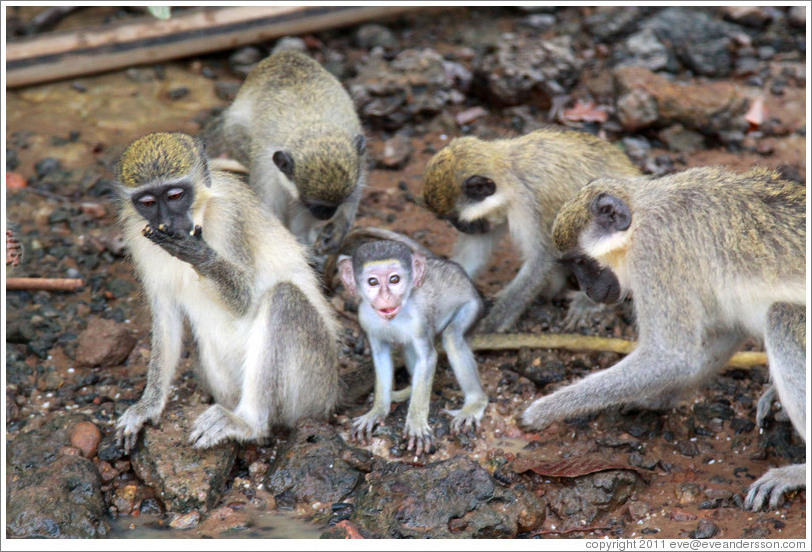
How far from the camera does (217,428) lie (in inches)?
208

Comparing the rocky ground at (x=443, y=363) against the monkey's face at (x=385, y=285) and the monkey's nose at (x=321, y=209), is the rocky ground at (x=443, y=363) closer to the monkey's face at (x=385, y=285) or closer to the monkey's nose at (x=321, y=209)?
the monkey's nose at (x=321, y=209)

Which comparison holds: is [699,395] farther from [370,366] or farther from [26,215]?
[26,215]

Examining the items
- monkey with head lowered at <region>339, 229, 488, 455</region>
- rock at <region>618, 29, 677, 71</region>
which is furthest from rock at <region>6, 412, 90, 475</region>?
rock at <region>618, 29, 677, 71</region>

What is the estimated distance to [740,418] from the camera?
587 cm

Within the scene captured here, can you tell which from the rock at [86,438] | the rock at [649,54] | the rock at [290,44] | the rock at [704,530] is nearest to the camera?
the rock at [704,530]

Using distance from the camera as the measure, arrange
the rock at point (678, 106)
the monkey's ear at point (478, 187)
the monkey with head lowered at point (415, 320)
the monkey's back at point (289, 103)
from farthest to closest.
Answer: the rock at point (678, 106) < the monkey's back at point (289, 103) < the monkey's ear at point (478, 187) < the monkey with head lowered at point (415, 320)

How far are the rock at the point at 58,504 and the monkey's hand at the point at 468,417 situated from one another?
6.38ft

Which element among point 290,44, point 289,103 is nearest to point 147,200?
point 289,103

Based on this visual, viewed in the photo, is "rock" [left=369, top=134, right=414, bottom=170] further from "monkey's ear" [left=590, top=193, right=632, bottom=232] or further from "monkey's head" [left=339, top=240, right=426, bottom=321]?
"monkey's ear" [left=590, top=193, right=632, bottom=232]

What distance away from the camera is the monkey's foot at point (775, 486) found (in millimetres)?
5055

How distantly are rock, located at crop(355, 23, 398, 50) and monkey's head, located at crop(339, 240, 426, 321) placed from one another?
14.8ft

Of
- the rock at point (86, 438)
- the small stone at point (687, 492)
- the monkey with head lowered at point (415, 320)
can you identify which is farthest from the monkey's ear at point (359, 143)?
the small stone at point (687, 492)

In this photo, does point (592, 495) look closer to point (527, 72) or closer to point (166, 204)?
point (166, 204)

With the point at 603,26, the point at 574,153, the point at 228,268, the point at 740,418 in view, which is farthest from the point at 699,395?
the point at 603,26
